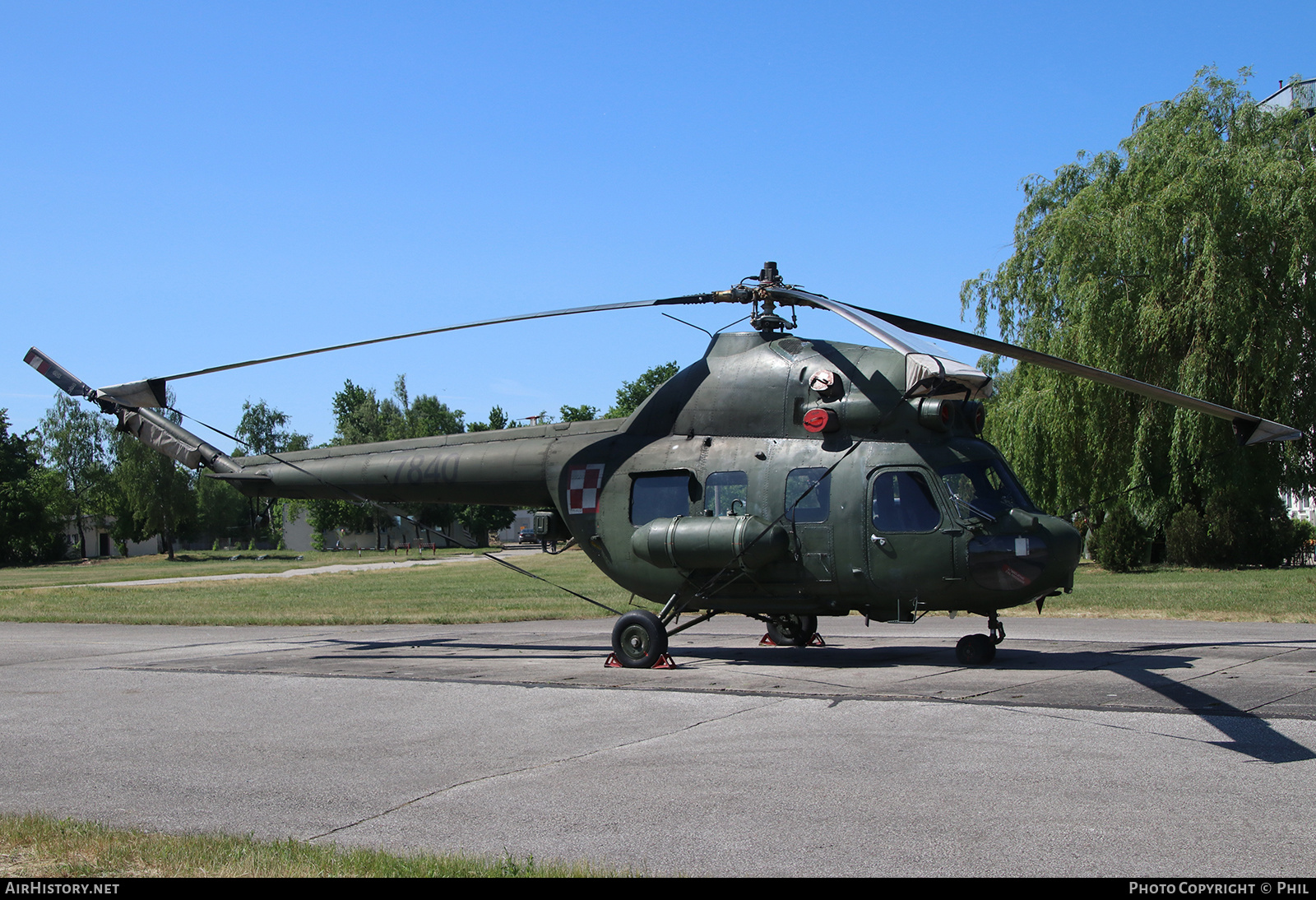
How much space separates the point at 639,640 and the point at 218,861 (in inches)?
293

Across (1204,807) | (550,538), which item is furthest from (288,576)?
(1204,807)

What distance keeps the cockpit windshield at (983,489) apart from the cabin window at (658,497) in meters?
3.01

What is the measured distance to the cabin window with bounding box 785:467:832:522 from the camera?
11562 mm

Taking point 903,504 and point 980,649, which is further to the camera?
point 980,649

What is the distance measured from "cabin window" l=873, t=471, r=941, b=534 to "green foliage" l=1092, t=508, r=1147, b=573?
21686 millimetres

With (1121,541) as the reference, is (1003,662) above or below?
below

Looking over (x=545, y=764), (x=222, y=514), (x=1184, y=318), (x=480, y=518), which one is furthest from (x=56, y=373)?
(x=222, y=514)

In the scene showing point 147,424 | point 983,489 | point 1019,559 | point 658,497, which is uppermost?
point 147,424

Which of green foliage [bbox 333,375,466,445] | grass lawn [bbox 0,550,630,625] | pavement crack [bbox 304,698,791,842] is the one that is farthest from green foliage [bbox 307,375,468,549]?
pavement crack [bbox 304,698,791,842]

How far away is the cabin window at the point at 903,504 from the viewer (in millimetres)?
11078

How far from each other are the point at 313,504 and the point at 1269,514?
76779 mm

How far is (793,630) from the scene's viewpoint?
1394 cm

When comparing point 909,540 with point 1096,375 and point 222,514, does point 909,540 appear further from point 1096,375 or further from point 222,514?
point 222,514

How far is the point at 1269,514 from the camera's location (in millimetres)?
28812
